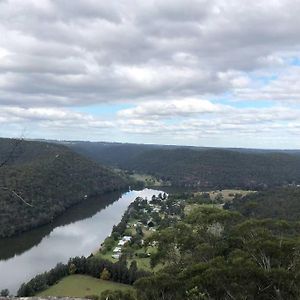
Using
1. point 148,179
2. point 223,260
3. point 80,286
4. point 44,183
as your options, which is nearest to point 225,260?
point 223,260

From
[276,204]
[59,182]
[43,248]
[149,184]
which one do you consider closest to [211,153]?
[149,184]

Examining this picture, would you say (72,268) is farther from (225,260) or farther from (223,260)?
(223,260)

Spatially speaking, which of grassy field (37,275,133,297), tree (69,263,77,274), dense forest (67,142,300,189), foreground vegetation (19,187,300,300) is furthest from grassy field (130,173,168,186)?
foreground vegetation (19,187,300,300)

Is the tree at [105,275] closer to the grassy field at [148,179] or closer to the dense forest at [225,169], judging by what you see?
the dense forest at [225,169]

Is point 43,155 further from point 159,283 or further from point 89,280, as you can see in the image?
point 159,283

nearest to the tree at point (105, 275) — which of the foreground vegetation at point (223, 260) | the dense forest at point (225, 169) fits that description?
the foreground vegetation at point (223, 260)

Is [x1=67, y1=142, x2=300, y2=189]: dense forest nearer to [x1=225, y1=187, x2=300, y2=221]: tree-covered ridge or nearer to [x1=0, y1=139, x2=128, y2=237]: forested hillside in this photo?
[x1=0, y1=139, x2=128, y2=237]: forested hillside
